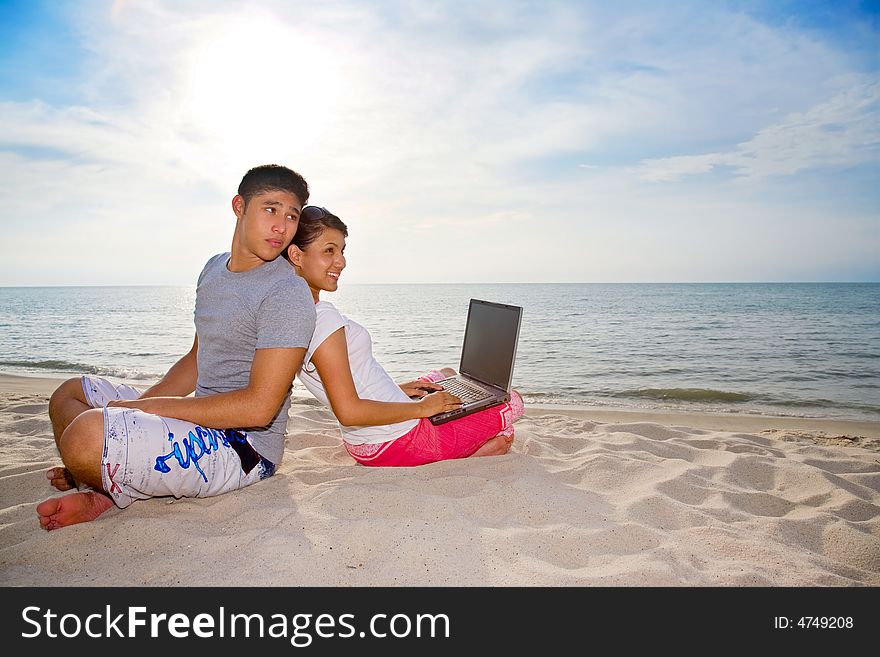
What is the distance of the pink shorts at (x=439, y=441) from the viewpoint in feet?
11.2

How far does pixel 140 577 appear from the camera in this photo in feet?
7.10

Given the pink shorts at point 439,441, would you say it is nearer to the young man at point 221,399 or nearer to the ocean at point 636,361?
the young man at point 221,399

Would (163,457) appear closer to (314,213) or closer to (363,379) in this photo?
(363,379)

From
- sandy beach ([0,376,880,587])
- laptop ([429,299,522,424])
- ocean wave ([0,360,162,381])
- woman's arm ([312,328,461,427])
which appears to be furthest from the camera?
ocean wave ([0,360,162,381])

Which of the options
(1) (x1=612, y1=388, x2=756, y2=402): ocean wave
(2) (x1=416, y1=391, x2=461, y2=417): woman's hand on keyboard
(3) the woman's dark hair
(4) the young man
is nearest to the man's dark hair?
(4) the young man

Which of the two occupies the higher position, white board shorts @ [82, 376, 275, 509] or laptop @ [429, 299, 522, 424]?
laptop @ [429, 299, 522, 424]

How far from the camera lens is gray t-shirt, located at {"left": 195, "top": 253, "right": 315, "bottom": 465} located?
253 centimetres

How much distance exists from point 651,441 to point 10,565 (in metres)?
3.95

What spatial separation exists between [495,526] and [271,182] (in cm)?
199

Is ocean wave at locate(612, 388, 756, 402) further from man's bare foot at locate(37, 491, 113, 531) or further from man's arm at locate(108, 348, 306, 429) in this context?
man's bare foot at locate(37, 491, 113, 531)

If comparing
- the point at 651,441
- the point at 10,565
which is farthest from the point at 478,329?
the point at 10,565

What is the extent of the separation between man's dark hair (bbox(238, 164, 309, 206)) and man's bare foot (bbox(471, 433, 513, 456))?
201cm

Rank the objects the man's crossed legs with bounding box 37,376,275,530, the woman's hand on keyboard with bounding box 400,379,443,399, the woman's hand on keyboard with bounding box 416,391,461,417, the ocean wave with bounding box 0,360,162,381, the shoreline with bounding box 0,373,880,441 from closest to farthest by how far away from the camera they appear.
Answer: the man's crossed legs with bounding box 37,376,275,530, the woman's hand on keyboard with bounding box 416,391,461,417, the woman's hand on keyboard with bounding box 400,379,443,399, the shoreline with bounding box 0,373,880,441, the ocean wave with bounding box 0,360,162,381
